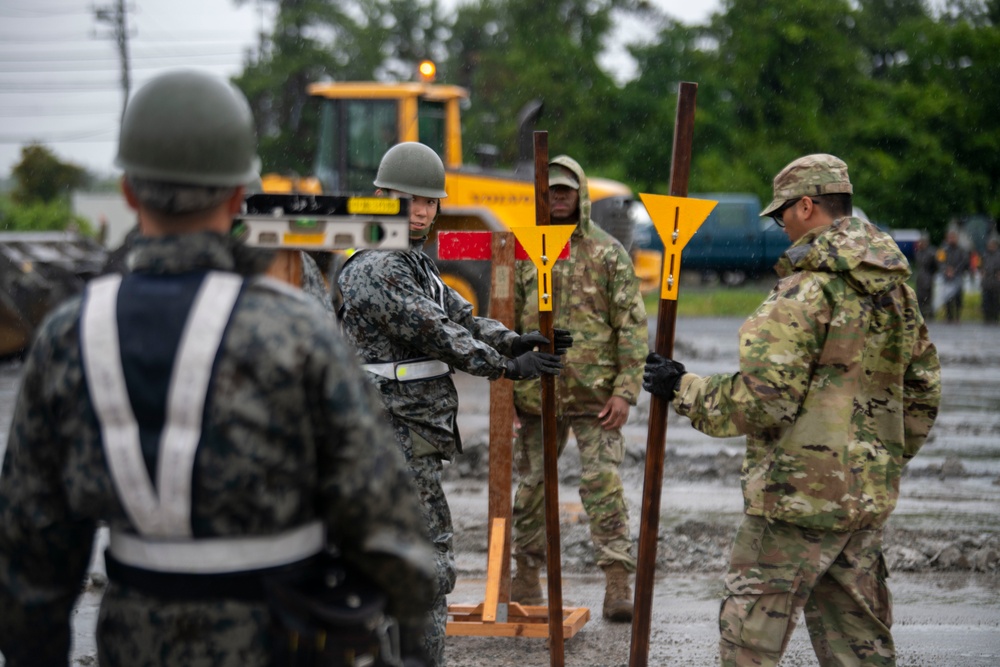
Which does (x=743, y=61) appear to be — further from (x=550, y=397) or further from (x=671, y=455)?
(x=550, y=397)

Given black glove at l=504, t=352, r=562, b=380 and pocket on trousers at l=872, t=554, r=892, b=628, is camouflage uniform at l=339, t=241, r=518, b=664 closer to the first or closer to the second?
A: black glove at l=504, t=352, r=562, b=380

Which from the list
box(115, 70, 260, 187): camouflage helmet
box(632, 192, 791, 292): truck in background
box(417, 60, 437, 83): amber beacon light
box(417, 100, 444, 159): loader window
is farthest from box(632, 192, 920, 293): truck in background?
box(115, 70, 260, 187): camouflage helmet

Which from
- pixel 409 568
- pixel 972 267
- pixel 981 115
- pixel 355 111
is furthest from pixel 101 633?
pixel 972 267

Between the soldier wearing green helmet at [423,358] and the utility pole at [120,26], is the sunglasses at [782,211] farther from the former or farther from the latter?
the utility pole at [120,26]

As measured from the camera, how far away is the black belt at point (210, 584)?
2.01 m

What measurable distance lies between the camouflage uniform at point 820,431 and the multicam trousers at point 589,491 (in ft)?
5.21

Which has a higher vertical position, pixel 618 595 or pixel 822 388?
pixel 822 388

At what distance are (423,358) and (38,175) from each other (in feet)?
164

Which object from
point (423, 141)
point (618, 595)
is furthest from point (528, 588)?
point (423, 141)

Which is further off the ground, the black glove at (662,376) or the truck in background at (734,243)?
the black glove at (662,376)

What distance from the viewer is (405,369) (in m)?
4.19

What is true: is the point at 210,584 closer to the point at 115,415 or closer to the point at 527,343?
the point at 115,415

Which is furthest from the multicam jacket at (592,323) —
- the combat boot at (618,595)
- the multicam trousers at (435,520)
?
the multicam trousers at (435,520)

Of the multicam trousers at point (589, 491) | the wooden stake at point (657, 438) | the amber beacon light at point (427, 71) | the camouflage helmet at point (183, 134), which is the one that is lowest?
the multicam trousers at point (589, 491)
